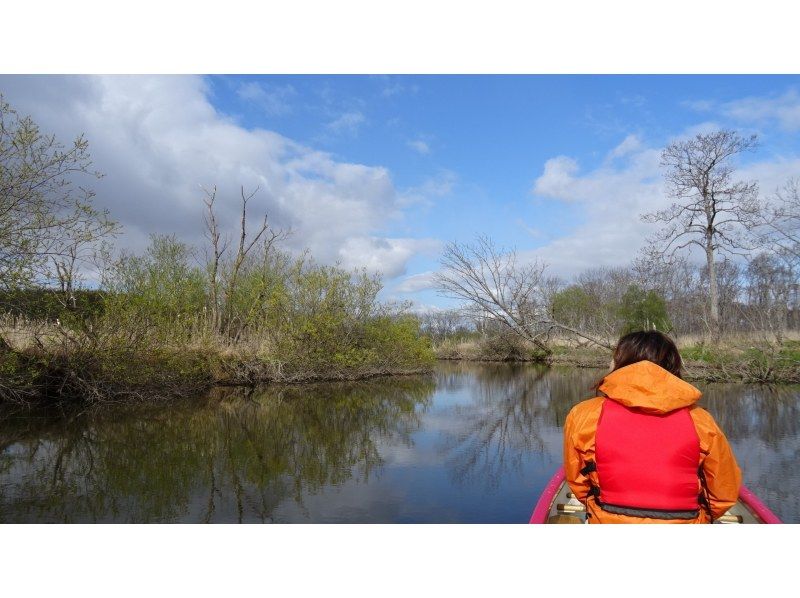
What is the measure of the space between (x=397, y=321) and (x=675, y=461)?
17.8 metres

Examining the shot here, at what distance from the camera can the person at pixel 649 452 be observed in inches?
90.8

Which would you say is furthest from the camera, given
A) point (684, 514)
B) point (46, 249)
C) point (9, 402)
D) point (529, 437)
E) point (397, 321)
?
Answer: point (397, 321)

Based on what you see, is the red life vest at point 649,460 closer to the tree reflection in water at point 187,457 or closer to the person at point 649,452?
the person at point 649,452

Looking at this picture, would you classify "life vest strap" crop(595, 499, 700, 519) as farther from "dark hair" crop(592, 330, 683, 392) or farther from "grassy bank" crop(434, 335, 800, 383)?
"grassy bank" crop(434, 335, 800, 383)

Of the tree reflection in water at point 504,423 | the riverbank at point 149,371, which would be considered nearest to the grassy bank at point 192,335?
the riverbank at point 149,371

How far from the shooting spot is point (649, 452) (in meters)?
2.34

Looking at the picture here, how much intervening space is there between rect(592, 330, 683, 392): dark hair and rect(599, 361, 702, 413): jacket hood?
159 mm

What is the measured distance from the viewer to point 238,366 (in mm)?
15188

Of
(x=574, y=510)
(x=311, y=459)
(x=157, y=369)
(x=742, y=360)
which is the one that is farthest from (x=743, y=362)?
(x=157, y=369)

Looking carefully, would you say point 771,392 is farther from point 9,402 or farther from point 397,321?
point 9,402

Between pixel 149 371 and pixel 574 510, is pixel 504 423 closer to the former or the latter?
pixel 574 510

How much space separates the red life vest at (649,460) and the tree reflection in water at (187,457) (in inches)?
145

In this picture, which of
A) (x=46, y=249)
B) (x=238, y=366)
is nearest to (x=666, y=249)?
(x=238, y=366)

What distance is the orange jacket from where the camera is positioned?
227 centimetres
